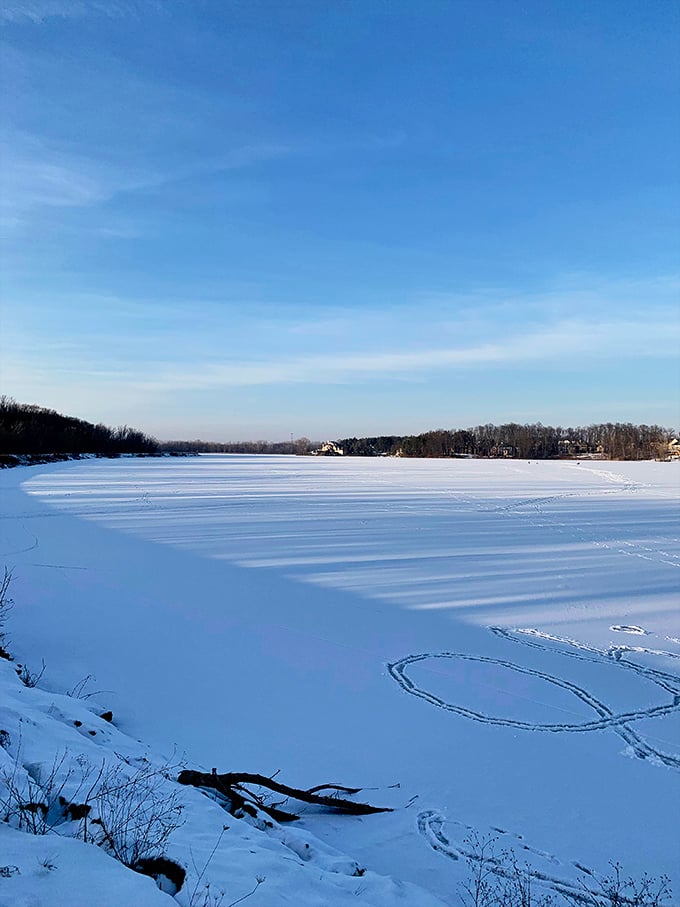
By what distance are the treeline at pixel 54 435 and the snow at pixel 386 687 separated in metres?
45.1

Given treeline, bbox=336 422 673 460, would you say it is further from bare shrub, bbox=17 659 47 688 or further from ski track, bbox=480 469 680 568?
bare shrub, bbox=17 659 47 688

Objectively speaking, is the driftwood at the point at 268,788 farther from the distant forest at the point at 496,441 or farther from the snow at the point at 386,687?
the distant forest at the point at 496,441

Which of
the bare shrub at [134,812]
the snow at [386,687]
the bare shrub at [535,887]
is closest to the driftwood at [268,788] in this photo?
the snow at [386,687]

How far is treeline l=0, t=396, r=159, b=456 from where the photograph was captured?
52.6 meters

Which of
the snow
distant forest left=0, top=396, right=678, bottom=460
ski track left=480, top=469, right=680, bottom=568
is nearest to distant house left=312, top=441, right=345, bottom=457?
distant forest left=0, top=396, right=678, bottom=460

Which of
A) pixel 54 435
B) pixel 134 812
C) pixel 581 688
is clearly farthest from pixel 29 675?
pixel 54 435

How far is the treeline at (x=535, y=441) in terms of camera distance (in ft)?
330

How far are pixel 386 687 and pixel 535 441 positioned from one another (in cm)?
10648

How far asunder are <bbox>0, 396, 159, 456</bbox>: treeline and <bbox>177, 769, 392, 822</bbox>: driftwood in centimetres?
4970

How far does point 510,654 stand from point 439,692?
1244 mm

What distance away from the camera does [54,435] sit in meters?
63.8

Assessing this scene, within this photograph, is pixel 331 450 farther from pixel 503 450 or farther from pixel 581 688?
pixel 581 688

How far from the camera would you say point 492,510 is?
1808 cm

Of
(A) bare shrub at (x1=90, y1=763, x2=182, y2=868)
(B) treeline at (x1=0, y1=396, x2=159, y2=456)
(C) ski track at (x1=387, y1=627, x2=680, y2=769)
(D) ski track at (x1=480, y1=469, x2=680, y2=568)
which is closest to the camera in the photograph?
(A) bare shrub at (x1=90, y1=763, x2=182, y2=868)
